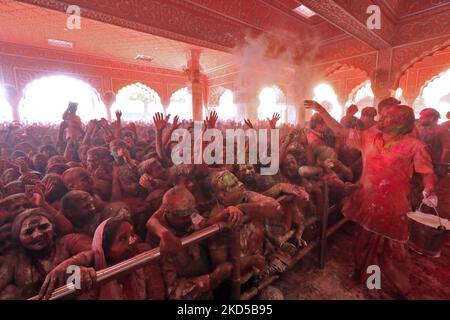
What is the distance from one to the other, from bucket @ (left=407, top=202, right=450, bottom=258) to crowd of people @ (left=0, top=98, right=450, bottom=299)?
44 cm

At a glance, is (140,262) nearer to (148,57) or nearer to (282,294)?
(282,294)

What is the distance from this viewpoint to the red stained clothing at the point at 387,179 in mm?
1902

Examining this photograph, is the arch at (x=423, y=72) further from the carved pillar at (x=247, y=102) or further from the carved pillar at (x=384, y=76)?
the carved pillar at (x=247, y=102)

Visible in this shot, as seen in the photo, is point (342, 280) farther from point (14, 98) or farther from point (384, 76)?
point (14, 98)

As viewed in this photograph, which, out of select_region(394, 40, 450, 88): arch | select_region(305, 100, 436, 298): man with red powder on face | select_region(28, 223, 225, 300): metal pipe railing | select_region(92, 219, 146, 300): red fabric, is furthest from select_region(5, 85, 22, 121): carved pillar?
select_region(394, 40, 450, 88): arch

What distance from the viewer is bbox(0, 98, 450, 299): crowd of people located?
133cm

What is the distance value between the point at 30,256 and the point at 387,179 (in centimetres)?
305

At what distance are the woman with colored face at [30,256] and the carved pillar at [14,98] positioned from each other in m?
12.0

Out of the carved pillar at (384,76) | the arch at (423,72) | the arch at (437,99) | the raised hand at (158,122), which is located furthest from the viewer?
the arch at (437,99)

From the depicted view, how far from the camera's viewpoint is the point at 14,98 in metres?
9.58

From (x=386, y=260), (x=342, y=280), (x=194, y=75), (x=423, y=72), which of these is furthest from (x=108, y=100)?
(x=423, y=72)

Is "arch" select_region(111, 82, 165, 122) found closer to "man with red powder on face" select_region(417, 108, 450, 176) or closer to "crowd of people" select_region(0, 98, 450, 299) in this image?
"crowd of people" select_region(0, 98, 450, 299)

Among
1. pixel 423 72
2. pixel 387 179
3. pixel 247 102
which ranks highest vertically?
pixel 423 72

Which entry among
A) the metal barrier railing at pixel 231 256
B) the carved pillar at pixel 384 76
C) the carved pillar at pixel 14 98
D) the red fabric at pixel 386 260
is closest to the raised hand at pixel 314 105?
the metal barrier railing at pixel 231 256
